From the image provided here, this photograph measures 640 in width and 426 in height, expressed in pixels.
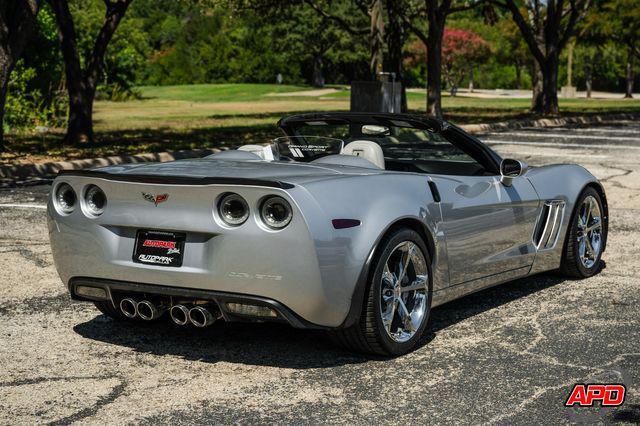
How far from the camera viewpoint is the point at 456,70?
74125 mm

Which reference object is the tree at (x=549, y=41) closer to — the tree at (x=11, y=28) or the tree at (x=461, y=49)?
the tree at (x=11, y=28)

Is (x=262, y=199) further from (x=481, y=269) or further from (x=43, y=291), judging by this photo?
(x=43, y=291)

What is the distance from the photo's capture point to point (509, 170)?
6.34 m

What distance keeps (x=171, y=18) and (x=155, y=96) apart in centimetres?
4050

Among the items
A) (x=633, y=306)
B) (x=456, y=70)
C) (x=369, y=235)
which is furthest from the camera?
(x=456, y=70)

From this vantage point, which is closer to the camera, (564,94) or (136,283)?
(136,283)

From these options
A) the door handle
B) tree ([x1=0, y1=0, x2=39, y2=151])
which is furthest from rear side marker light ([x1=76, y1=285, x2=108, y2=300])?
tree ([x1=0, y1=0, x2=39, y2=151])

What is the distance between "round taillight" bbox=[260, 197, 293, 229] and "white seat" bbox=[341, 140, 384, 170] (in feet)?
4.08

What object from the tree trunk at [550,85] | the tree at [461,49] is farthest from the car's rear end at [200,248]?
the tree at [461,49]

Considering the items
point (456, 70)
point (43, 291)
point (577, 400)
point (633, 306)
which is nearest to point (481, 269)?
point (633, 306)

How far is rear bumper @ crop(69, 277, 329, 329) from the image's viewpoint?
4812 mm

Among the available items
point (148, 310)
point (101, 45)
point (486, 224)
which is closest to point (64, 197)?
point (148, 310)

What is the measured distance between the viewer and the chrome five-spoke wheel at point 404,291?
5.27 meters

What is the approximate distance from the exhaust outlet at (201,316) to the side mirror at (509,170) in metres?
2.25
